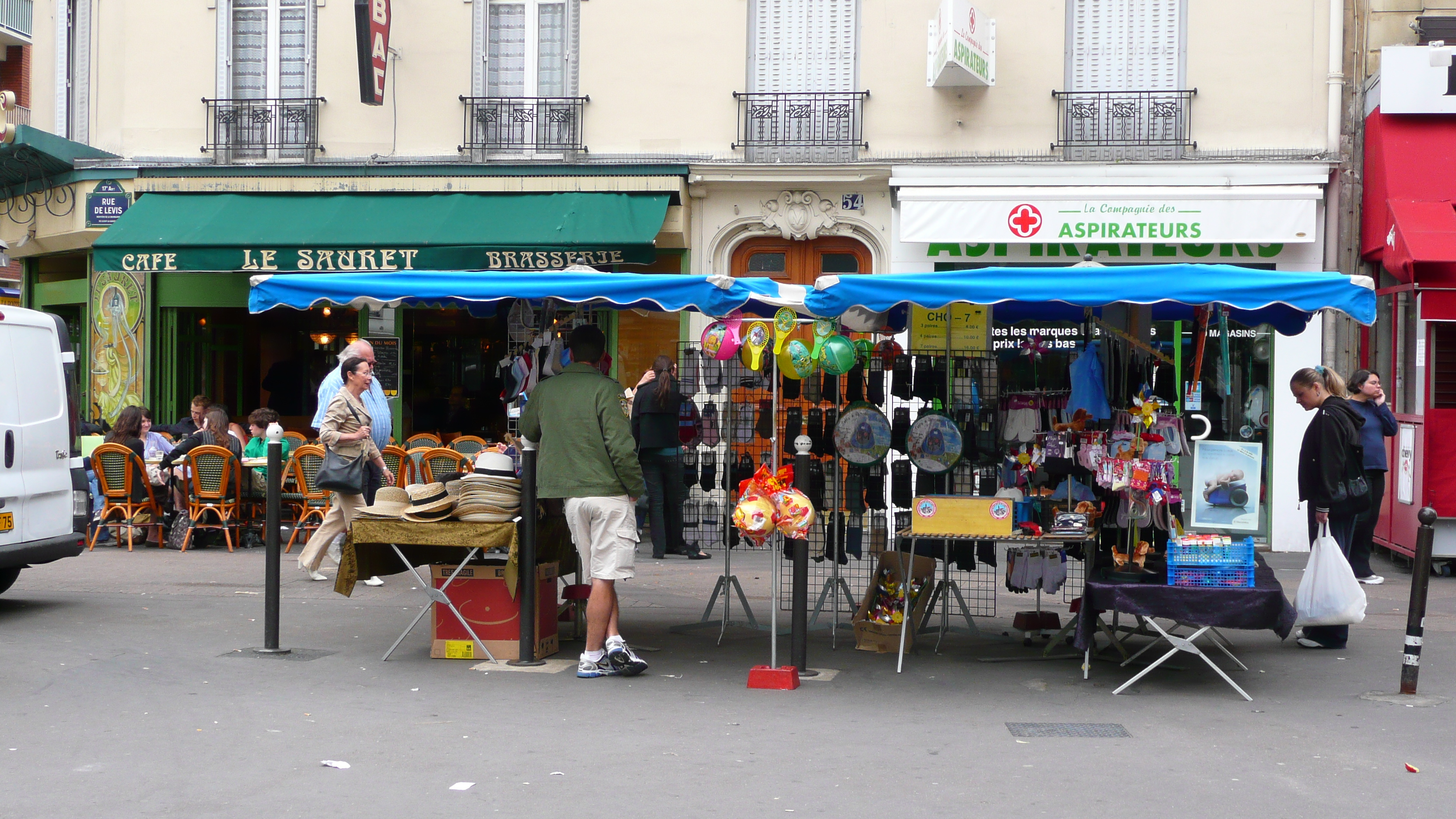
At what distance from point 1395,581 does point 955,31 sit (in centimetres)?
647

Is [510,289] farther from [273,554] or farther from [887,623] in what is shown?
[887,623]

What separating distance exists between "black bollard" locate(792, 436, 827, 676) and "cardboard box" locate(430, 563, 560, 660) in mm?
1497

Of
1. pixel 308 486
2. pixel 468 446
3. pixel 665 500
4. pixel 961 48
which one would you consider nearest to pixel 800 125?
pixel 961 48

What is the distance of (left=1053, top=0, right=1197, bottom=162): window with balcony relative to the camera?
1419 centimetres

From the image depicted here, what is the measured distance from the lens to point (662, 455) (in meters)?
12.2

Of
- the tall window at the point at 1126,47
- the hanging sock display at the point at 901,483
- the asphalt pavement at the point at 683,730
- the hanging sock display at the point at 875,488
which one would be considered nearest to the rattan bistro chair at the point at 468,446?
the asphalt pavement at the point at 683,730

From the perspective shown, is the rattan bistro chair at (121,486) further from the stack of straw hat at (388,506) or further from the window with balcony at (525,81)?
the stack of straw hat at (388,506)

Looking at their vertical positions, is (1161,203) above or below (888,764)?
above

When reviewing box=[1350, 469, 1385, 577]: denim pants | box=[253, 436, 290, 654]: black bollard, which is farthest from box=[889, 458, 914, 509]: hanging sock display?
box=[1350, 469, 1385, 577]: denim pants

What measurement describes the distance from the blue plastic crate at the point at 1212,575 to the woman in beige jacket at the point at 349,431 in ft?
19.1

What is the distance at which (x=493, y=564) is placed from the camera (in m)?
7.91

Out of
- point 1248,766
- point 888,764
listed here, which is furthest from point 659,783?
point 1248,766

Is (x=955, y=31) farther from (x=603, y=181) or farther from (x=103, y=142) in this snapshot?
(x=103, y=142)

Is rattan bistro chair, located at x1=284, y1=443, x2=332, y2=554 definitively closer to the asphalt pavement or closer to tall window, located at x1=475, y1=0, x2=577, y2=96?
the asphalt pavement
